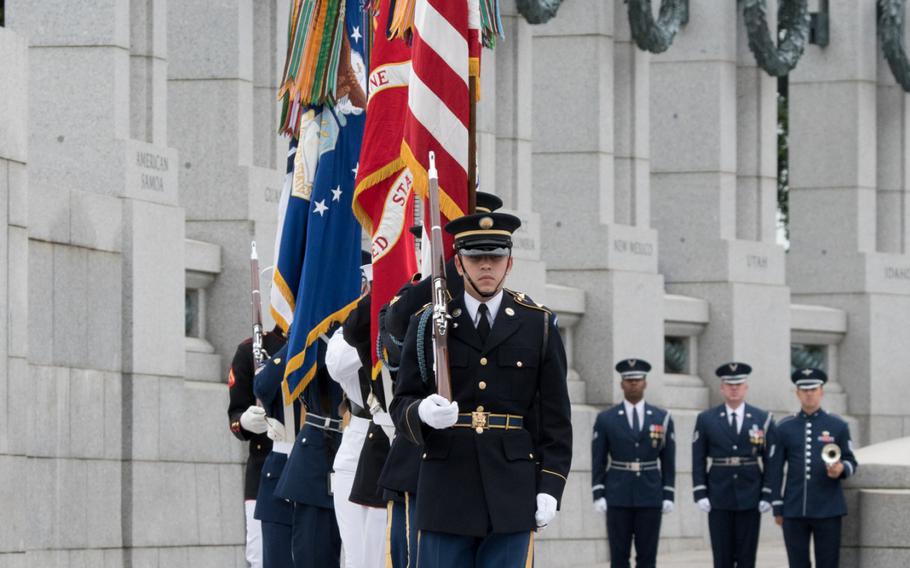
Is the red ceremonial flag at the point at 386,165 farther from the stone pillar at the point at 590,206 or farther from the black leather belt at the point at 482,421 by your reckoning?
the stone pillar at the point at 590,206

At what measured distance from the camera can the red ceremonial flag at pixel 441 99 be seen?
11.2 meters

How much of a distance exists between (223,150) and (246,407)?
385 centimetres

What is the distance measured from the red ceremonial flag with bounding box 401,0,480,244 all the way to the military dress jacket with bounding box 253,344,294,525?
1.95 m

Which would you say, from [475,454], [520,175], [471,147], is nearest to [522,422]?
[475,454]

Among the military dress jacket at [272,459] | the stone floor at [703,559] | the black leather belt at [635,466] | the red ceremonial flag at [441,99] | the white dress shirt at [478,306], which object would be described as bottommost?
the stone floor at [703,559]

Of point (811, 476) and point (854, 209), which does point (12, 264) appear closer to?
point (811, 476)

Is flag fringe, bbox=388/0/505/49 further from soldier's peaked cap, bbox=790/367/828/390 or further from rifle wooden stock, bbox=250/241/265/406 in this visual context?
soldier's peaked cap, bbox=790/367/828/390

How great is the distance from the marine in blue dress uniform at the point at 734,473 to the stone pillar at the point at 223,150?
11.0 feet

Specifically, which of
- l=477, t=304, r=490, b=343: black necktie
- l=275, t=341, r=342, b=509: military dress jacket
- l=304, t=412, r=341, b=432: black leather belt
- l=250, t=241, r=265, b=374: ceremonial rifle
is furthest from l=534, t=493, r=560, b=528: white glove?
l=250, t=241, r=265, b=374: ceremonial rifle

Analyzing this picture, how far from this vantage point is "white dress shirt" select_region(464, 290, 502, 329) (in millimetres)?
9570

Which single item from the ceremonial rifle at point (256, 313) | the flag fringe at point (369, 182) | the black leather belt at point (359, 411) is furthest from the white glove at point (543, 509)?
the ceremonial rifle at point (256, 313)

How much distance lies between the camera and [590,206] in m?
21.5

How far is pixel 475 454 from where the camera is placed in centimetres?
945

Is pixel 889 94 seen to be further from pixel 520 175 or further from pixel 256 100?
pixel 256 100
